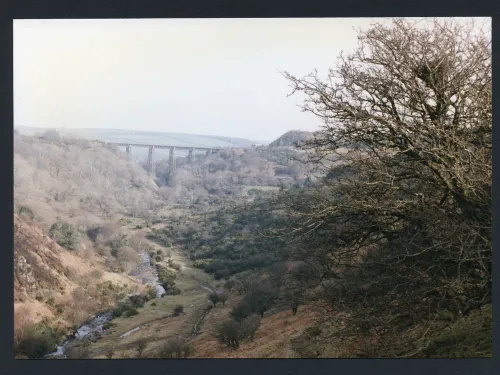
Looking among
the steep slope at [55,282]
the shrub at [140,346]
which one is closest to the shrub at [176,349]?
the shrub at [140,346]

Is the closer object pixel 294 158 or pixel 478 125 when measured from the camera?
pixel 478 125

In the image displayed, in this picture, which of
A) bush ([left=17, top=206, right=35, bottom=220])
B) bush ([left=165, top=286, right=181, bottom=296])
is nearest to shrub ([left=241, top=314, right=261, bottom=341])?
bush ([left=165, top=286, right=181, bottom=296])

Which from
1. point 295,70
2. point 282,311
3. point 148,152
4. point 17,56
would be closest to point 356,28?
point 295,70

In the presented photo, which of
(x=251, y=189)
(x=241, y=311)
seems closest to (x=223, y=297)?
(x=241, y=311)

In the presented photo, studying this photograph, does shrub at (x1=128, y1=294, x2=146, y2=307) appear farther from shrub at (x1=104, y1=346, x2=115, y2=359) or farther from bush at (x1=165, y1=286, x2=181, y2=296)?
shrub at (x1=104, y1=346, x2=115, y2=359)

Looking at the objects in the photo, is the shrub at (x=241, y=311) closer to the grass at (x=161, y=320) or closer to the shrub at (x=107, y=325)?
the grass at (x=161, y=320)

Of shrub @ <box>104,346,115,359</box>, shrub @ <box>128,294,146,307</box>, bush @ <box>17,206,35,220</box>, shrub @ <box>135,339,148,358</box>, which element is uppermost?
bush @ <box>17,206,35,220</box>

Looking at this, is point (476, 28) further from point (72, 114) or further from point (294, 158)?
point (72, 114)
